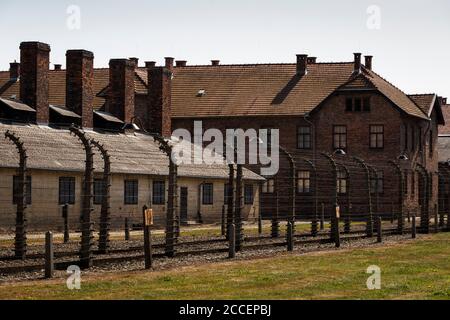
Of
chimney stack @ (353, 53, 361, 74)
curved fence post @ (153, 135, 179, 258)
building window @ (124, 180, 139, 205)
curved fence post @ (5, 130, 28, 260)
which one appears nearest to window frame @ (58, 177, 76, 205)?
building window @ (124, 180, 139, 205)

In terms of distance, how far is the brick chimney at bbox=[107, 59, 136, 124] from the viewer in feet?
163

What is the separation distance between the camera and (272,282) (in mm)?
17703

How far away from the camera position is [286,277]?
18656mm

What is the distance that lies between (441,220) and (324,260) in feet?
64.5

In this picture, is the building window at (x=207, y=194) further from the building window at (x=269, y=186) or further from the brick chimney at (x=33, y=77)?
the building window at (x=269, y=186)

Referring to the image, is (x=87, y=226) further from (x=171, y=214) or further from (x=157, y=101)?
(x=157, y=101)

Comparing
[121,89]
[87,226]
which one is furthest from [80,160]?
[87,226]

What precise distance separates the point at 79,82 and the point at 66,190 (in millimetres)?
7585

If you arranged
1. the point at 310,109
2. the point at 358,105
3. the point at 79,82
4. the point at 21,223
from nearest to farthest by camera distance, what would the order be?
the point at 21,223
the point at 79,82
the point at 358,105
the point at 310,109

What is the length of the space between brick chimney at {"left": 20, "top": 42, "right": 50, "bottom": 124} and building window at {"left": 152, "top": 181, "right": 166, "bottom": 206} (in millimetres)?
5432

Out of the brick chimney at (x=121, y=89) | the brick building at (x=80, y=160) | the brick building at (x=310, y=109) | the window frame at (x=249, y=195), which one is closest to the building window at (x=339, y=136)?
the brick building at (x=310, y=109)

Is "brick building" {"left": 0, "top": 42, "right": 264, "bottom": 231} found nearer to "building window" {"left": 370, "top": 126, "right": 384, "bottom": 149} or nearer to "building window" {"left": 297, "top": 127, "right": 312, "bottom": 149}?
"building window" {"left": 297, "top": 127, "right": 312, "bottom": 149}

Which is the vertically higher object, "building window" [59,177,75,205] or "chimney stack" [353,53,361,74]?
"chimney stack" [353,53,361,74]
